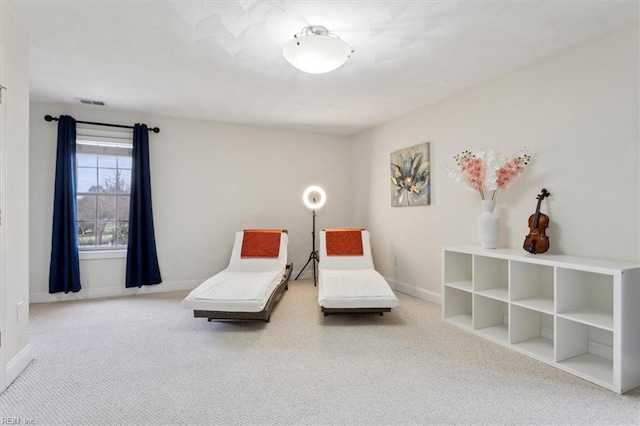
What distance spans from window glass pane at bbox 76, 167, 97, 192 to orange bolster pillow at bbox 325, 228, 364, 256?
3145 mm

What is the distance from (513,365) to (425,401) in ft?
2.85

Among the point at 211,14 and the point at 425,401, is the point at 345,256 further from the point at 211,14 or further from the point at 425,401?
the point at 211,14

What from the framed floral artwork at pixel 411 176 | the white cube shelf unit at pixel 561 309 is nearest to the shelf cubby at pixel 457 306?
the white cube shelf unit at pixel 561 309

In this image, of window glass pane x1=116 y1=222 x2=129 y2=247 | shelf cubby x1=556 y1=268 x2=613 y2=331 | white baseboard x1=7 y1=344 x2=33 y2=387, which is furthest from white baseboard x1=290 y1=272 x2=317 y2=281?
shelf cubby x1=556 y1=268 x2=613 y2=331

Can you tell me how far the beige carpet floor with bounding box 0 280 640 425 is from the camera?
1727 millimetres

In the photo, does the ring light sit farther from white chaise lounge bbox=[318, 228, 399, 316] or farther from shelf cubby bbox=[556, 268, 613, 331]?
shelf cubby bbox=[556, 268, 613, 331]

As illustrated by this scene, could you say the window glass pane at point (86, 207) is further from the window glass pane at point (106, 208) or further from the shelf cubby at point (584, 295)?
the shelf cubby at point (584, 295)

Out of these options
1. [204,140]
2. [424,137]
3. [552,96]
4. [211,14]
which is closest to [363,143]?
[424,137]

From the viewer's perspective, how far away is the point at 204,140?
4.70 meters

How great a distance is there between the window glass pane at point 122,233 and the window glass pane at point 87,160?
33.4 inches

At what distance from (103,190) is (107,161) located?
0.39 metres

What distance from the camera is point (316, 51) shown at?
2.17 metres

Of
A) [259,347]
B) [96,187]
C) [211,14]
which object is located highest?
[211,14]

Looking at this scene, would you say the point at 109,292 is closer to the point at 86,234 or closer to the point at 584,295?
the point at 86,234
